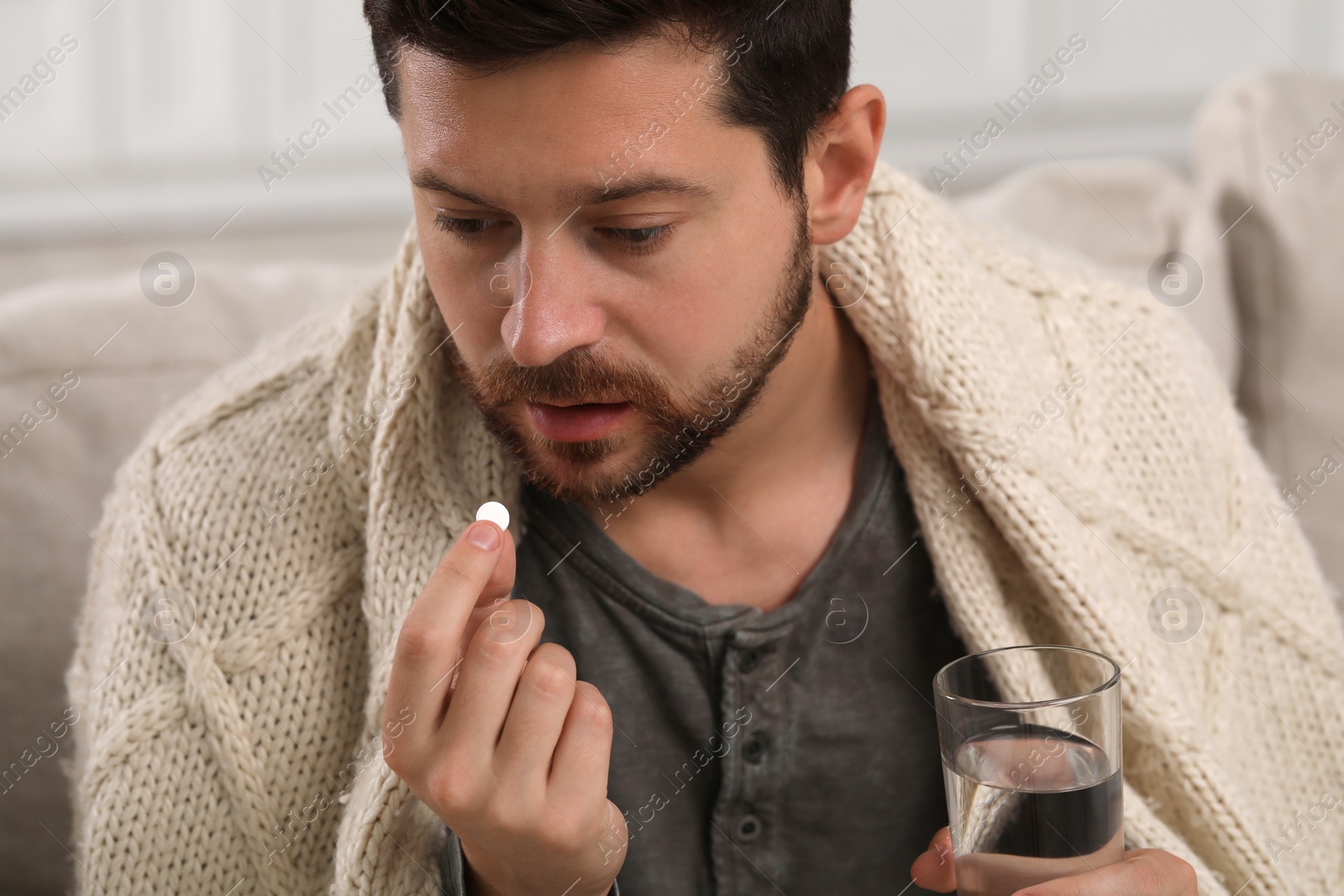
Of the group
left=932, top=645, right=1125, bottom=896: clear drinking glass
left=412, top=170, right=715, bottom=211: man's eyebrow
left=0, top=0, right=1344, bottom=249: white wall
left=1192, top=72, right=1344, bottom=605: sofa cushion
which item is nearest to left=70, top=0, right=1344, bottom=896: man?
left=412, top=170, right=715, bottom=211: man's eyebrow

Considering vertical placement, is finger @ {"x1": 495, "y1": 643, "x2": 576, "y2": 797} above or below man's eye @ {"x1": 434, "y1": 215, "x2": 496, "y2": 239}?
below

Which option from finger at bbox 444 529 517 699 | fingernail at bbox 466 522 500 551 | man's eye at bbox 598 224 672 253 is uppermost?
man's eye at bbox 598 224 672 253

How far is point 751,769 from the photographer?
1087 millimetres

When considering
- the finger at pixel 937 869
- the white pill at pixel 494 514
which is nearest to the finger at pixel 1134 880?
the finger at pixel 937 869

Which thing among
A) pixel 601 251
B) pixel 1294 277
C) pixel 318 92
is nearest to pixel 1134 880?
pixel 601 251

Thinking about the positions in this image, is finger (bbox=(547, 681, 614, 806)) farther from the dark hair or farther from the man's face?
the dark hair

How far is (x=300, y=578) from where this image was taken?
1080mm

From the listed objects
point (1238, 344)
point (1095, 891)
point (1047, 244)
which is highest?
point (1047, 244)

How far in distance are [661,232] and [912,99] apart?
1.40m

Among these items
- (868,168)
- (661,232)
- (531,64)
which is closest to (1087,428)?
(868,168)

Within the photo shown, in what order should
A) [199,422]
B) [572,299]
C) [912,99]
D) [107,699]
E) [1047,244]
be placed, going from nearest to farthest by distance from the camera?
[572,299] → [107,699] → [199,422] → [1047,244] → [912,99]

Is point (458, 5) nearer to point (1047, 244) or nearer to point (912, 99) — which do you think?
point (1047, 244)

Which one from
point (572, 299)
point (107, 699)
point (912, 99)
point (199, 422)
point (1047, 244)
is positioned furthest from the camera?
point (912, 99)

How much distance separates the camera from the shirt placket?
3.56 feet
